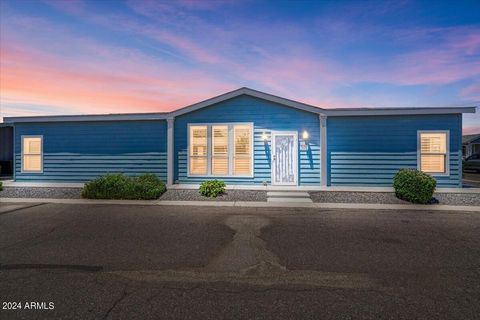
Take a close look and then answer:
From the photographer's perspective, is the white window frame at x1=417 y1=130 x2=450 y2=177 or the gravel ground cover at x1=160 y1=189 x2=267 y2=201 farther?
the white window frame at x1=417 y1=130 x2=450 y2=177

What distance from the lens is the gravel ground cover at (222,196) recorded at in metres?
9.73

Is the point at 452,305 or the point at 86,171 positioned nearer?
the point at 452,305

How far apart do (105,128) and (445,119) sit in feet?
54.3

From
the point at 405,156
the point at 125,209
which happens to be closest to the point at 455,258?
the point at 405,156

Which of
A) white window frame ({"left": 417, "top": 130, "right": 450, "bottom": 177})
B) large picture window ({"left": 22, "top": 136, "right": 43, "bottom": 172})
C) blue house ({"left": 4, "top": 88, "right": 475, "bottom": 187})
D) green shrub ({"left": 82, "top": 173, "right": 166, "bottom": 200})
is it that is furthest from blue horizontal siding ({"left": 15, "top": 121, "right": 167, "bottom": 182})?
white window frame ({"left": 417, "top": 130, "right": 450, "bottom": 177})

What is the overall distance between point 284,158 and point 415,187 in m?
5.24

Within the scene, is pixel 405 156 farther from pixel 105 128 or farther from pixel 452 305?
pixel 105 128

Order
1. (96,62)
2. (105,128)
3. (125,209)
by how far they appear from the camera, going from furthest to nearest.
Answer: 1. (96,62)
2. (105,128)
3. (125,209)

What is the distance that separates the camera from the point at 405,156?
10969 mm

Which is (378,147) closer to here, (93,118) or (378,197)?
(378,197)

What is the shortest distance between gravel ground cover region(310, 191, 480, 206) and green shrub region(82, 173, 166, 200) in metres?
6.75

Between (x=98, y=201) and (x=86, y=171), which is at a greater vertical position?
(x=86, y=171)

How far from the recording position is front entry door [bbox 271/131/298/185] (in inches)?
445

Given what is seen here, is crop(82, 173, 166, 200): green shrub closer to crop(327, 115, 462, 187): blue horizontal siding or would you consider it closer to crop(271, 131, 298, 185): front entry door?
crop(271, 131, 298, 185): front entry door
